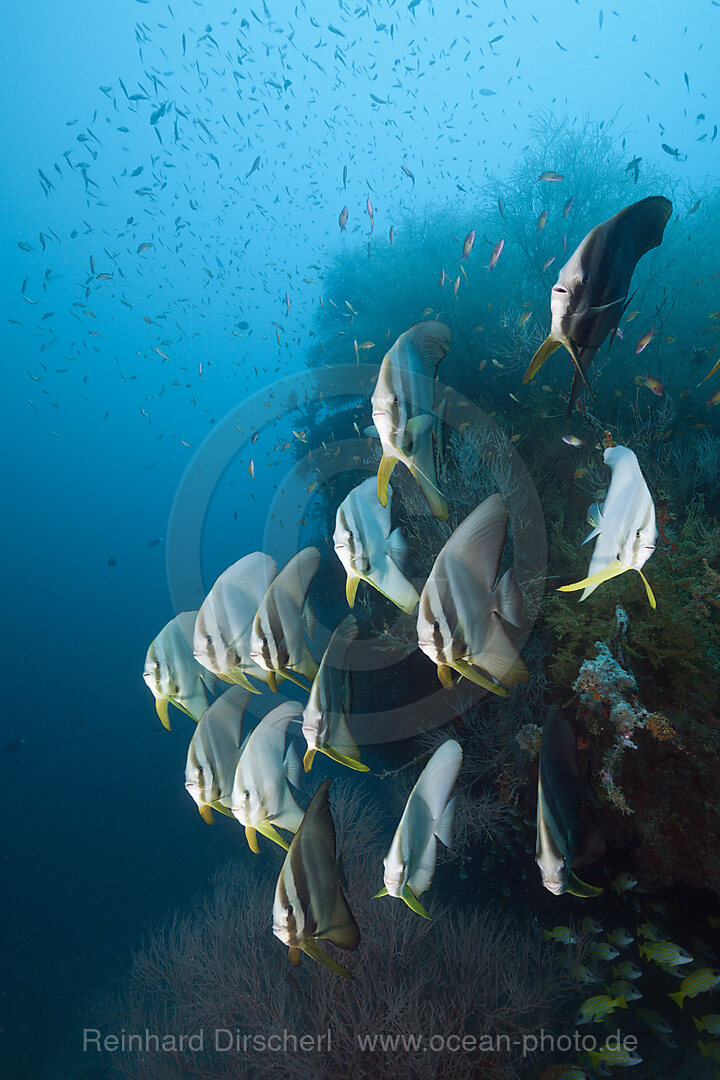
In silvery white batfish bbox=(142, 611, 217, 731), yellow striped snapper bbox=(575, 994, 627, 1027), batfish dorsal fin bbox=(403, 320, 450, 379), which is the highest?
batfish dorsal fin bbox=(403, 320, 450, 379)

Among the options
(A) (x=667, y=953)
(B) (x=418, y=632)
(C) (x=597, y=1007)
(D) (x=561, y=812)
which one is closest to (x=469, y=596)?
(B) (x=418, y=632)

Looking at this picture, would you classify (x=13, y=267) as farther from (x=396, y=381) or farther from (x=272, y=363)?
(x=396, y=381)

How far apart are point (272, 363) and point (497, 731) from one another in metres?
62.8

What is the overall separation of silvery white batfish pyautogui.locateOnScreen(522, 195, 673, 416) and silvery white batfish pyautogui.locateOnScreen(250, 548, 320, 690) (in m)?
1.07

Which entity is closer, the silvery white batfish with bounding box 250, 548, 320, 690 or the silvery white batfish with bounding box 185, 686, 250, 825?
the silvery white batfish with bounding box 250, 548, 320, 690

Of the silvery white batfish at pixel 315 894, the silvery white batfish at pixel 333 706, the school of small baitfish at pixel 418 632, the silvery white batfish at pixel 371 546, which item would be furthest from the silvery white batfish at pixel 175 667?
the silvery white batfish at pixel 371 546

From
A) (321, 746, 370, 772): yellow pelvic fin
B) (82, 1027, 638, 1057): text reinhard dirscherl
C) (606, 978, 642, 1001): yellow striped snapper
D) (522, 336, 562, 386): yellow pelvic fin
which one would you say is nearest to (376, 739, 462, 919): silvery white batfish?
(321, 746, 370, 772): yellow pelvic fin

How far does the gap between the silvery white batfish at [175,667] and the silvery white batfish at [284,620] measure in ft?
2.33

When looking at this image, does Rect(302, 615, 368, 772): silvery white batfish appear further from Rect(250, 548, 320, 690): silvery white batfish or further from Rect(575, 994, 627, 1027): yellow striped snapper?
Rect(575, 994, 627, 1027): yellow striped snapper

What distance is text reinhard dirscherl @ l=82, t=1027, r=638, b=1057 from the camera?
10.4 ft

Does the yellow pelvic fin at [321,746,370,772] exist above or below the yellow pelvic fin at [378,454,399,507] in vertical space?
below

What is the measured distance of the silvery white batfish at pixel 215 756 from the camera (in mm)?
2180

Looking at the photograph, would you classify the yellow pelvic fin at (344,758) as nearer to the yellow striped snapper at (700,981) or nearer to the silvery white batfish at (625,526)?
the silvery white batfish at (625,526)

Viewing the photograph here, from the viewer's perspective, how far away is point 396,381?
1.45 meters
